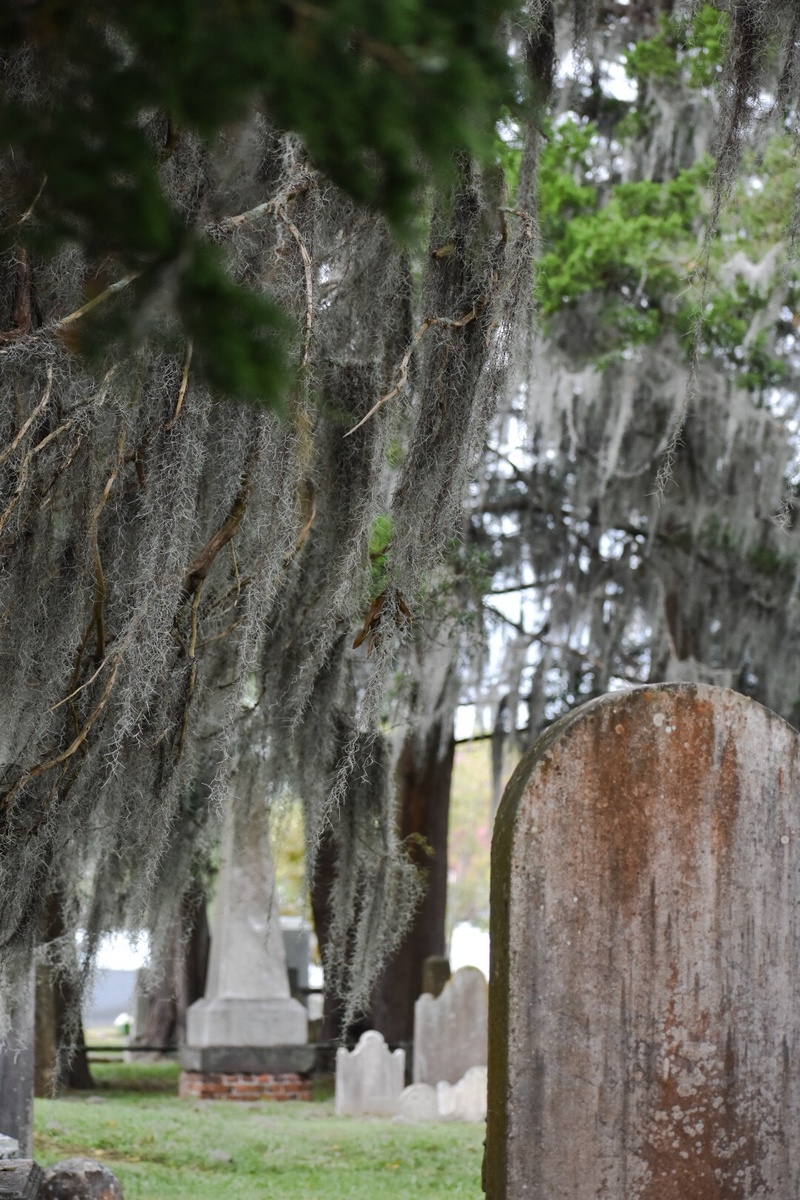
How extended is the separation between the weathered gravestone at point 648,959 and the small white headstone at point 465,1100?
6327mm

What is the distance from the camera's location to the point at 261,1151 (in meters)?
8.15

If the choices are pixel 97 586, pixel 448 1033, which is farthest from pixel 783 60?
pixel 448 1033

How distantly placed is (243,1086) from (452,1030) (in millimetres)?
1811

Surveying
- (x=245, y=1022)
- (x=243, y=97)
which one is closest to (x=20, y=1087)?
(x=243, y=97)

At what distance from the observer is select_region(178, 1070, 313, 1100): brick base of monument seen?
1099 cm

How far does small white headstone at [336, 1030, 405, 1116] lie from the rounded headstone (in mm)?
5777

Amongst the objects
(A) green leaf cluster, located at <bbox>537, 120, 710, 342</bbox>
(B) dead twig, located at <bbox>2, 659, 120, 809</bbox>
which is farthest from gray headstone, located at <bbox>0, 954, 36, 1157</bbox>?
(A) green leaf cluster, located at <bbox>537, 120, 710, 342</bbox>

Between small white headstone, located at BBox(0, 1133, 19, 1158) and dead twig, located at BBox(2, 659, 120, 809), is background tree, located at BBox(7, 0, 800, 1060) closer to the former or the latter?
dead twig, located at BBox(2, 659, 120, 809)

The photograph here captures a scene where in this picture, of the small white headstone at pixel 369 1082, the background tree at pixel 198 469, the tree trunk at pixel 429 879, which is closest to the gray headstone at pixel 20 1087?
the background tree at pixel 198 469

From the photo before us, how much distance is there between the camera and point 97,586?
361cm

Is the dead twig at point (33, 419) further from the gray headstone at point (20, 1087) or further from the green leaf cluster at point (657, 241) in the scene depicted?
the green leaf cluster at point (657, 241)

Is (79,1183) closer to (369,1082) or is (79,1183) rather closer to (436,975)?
(369,1082)

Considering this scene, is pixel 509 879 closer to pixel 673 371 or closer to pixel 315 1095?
pixel 673 371

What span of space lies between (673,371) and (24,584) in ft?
22.8
